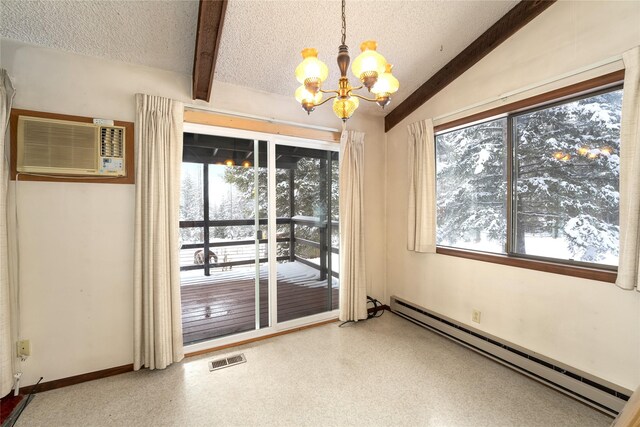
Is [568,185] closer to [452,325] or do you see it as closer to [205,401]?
[452,325]

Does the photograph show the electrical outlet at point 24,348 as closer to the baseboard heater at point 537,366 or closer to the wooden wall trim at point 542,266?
the baseboard heater at point 537,366

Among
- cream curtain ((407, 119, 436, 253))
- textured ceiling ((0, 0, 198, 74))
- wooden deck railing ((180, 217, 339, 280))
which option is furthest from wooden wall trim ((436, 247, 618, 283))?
textured ceiling ((0, 0, 198, 74))

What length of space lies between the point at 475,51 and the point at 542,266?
2.06m

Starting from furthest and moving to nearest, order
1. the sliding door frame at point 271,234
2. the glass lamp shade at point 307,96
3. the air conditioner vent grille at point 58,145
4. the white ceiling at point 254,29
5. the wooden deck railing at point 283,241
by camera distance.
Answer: the wooden deck railing at point 283,241
the sliding door frame at point 271,234
the air conditioner vent grille at point 58,145
the white ceiling at point 254,29
the glass lamp shade at point 307,96

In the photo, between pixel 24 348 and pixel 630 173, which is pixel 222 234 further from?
pixel 630 173

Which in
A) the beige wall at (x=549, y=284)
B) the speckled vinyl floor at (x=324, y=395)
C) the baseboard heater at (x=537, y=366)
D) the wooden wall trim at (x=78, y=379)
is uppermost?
the beige wall at (x=549, y=284)

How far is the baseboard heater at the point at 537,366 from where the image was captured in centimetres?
175

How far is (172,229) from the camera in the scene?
2.33 meters

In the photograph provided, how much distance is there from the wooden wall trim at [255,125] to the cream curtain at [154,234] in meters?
0.25

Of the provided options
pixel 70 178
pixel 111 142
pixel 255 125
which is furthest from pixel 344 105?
pixel 70 178

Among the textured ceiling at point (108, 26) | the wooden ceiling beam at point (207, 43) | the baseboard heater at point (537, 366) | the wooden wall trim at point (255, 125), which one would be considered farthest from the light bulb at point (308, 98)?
the baseboard heater at point (537, 366)

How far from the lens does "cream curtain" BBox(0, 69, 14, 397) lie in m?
1.78

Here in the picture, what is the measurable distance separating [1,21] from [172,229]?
1.77 meters

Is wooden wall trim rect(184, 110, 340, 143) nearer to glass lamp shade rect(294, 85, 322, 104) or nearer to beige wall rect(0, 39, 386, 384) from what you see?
beige wall rect(0, 39, 386, 384)
